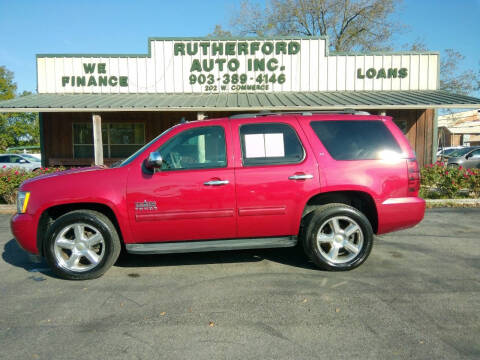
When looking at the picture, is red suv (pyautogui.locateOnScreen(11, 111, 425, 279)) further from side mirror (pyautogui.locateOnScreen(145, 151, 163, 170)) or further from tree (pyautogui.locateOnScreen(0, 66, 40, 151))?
tree (pyautogui.locateOnScreen(0, 66, 40, 151))

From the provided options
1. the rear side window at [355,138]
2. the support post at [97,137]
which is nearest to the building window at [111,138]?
the support post at [97,137]

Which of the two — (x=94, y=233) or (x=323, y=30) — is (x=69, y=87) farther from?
(x=323, y=30)

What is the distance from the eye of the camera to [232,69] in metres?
13.5

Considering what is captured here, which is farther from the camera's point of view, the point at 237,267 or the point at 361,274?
the point at 237,267

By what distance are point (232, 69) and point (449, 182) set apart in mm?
8449

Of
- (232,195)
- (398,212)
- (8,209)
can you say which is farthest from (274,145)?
(8,209)

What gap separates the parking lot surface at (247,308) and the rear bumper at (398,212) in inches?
22.3

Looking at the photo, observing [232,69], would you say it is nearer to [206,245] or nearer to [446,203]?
[446,203]

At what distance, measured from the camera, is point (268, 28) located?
32.9 metres

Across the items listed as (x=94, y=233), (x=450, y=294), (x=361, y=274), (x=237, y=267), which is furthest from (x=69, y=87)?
(x=450, y=294)

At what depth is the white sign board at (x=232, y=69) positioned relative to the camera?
526 inches

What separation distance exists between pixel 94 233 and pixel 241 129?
221 cm

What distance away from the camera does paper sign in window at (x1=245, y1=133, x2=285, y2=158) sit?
4.21m

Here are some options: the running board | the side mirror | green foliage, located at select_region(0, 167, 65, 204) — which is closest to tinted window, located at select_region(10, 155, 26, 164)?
green foliage, located at select_region(0, 167, 65, 204)
